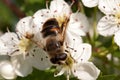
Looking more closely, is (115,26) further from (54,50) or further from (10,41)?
(10,41)

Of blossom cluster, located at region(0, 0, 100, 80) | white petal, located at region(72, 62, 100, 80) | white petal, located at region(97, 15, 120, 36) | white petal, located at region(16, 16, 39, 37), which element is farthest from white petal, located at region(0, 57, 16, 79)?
white petal, located at region(97, 15, 120, 36)

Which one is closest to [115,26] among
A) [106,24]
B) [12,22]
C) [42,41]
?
[106,24]

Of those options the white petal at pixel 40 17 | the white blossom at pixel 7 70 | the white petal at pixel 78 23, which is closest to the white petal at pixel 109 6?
the white petal at pixel 78 23

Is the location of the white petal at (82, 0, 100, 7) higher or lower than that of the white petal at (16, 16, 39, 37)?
higher

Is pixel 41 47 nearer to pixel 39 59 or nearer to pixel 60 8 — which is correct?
pixel 39 59

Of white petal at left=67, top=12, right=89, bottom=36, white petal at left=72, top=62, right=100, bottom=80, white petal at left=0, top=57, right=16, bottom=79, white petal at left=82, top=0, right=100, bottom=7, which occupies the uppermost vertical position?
white petal at left=82, top=0, right=100, bottom=7

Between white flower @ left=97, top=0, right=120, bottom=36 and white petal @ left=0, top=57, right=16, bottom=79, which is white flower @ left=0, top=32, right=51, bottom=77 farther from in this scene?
white flower @ left=97, top=0, right=120, bottom=36

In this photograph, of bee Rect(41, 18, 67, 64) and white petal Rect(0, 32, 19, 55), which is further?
white petal Rect(0, 32, 19, 55)
